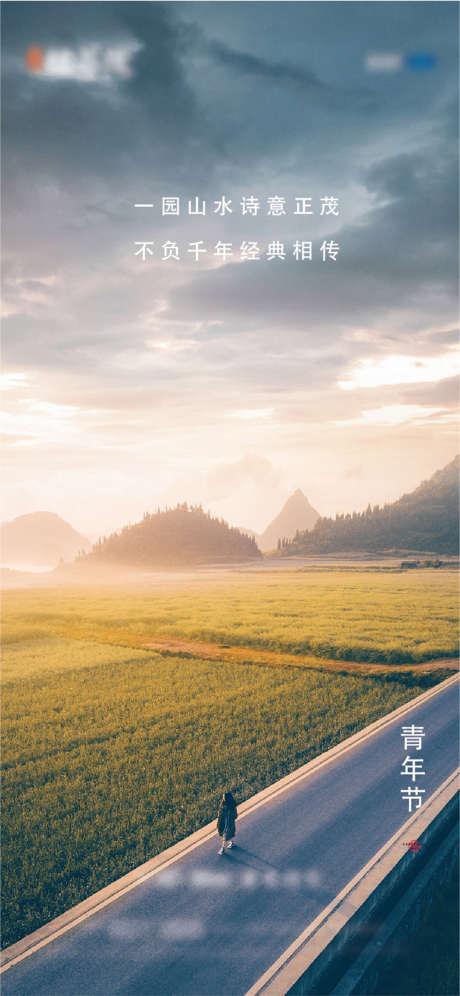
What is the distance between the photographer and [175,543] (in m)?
153

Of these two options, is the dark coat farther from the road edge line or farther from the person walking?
the road edge line

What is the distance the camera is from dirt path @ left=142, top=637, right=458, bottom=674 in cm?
3166

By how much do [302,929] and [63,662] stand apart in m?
27.9

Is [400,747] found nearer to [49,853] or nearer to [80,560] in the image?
[49,853]

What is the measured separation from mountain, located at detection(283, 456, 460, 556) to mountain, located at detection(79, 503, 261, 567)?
56.8ft

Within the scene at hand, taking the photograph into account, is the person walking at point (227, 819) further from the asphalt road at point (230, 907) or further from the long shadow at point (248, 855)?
the asphalt road at point (230, 907)

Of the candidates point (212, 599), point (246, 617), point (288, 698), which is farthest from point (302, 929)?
point (212, 599)

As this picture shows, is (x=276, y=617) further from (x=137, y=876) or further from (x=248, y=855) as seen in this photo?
(x=137, y=876)

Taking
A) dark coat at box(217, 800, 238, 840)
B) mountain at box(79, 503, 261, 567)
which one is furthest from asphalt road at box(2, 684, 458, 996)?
mountain at box(79, 503, 261, 567)

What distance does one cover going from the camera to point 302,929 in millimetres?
10352

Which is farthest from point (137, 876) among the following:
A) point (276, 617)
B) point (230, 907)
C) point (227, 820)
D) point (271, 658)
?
point (276, 617)

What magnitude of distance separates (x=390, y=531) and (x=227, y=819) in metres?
165

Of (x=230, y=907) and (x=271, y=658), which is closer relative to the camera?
(x=230, y=907)

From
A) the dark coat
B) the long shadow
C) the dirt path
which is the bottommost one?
the dirt path
